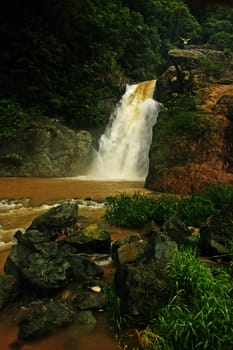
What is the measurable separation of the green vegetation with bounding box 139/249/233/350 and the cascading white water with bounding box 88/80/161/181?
11230mm

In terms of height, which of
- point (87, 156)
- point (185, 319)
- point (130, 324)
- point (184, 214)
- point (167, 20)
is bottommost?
point (130, 324)

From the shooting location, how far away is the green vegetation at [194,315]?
9.18ft

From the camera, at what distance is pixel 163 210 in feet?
22.3

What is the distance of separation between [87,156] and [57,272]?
1178cm

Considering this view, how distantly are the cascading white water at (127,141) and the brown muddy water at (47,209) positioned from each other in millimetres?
2637

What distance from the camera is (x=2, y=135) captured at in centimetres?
1488

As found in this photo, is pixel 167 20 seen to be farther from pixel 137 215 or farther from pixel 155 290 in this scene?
pixel 155 290

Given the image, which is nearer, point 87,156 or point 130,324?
point 130,324

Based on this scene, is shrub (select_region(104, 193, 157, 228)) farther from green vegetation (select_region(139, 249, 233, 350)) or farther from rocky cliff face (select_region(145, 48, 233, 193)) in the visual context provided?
green vegetation (select_region(139, 249, 233, 350))

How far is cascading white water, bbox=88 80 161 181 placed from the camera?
15625 millimetres

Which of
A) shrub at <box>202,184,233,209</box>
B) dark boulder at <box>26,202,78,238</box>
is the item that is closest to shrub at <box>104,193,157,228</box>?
dark boulder at <box>26,202,78,238</box>

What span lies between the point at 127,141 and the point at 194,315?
13771mm

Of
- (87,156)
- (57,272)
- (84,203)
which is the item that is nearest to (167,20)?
(87,156)

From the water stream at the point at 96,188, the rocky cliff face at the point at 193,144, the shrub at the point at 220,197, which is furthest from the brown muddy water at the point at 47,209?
the shrub at the point at 220,197
